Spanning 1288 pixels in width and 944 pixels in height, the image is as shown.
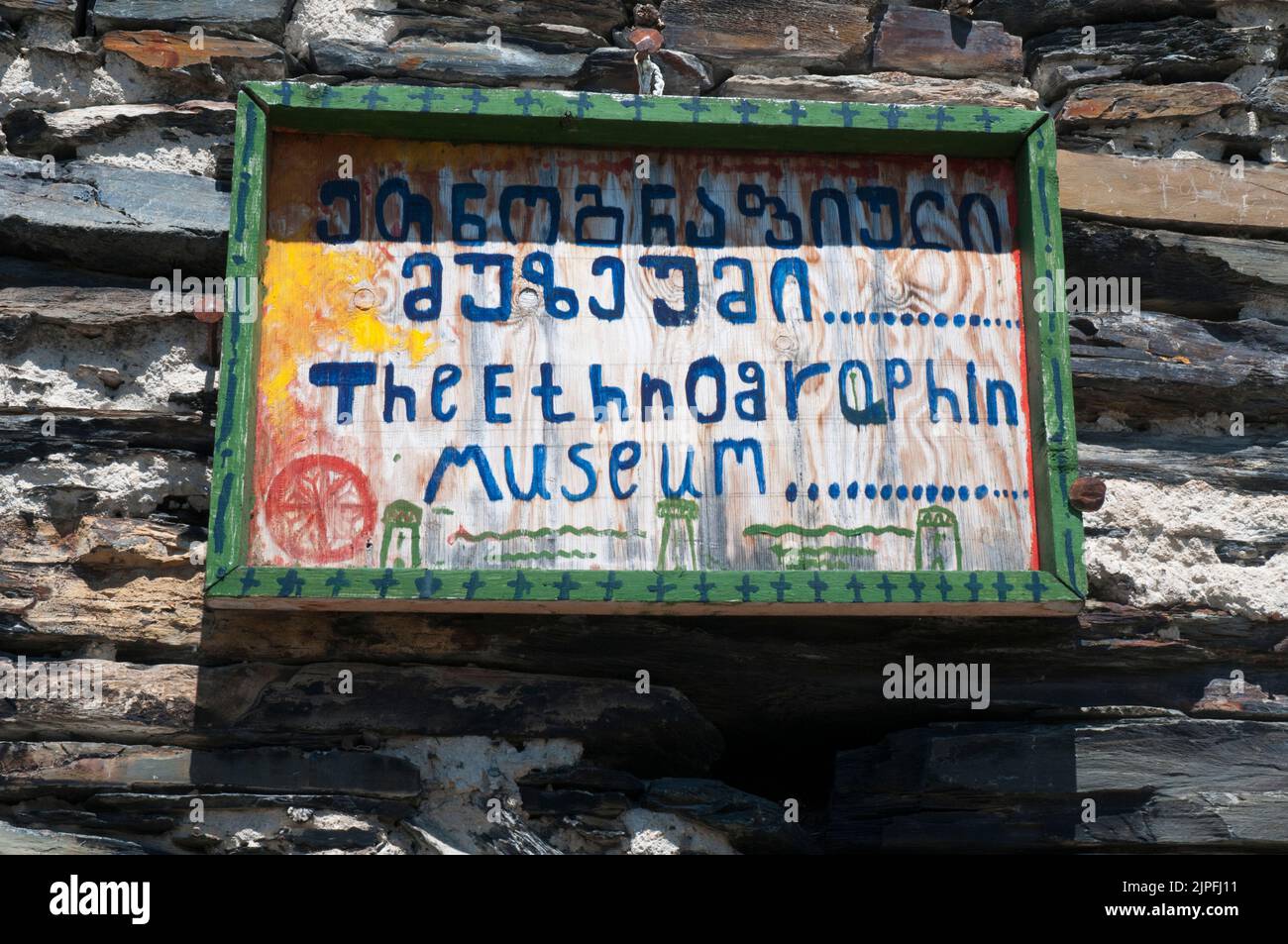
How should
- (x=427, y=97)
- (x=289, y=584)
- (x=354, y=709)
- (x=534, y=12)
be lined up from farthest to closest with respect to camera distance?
1. (x=534, y=12)
2. (x=427, y=97)
3. (x=354, y=709)
4. (x=289, y=584)

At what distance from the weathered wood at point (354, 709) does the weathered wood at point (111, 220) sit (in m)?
0.82

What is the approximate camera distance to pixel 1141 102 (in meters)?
3.32

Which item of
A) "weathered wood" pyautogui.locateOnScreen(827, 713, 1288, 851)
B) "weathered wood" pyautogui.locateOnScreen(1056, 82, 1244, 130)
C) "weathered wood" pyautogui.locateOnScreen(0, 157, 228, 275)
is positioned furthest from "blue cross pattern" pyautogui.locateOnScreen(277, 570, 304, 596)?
"weathered wood" pyautogui.locateOnScreen(1056, 82, 1244, 130)

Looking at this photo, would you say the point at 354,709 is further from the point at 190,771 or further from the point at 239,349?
the point at 239,349

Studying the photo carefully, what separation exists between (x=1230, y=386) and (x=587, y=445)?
1.37 m

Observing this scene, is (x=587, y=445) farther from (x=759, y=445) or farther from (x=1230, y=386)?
(x=1230, y=386)

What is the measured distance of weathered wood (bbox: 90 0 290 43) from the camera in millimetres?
3176

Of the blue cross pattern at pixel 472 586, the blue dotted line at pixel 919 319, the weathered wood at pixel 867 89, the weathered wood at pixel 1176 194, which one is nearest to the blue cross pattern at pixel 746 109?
the weathered wood at pixel 867 89

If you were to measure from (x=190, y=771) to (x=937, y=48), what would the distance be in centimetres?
217

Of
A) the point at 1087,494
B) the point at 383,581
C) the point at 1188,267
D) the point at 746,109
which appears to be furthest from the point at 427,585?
the point at 1188,267

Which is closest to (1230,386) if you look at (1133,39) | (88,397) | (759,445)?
(1133,39)

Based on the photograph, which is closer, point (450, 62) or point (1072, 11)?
point (450, 62)

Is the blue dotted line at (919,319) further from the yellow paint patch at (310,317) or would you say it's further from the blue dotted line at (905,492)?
the yellow paint patch at (310,317)

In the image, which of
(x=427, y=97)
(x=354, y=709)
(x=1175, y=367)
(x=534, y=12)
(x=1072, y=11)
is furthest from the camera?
(x=1072, y=11)
